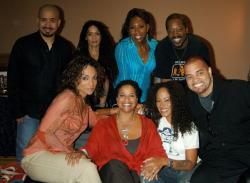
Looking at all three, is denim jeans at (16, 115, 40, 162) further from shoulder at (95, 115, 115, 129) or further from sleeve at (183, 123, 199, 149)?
sleeve at (183, 123, 199, 149)

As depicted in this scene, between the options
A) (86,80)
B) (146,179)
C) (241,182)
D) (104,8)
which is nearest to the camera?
(241,182)

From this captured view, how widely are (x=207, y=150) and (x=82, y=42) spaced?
1.74 m

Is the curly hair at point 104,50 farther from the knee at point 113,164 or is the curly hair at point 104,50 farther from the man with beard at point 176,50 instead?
the knee at point 113,164

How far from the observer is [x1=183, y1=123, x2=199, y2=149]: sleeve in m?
2.64

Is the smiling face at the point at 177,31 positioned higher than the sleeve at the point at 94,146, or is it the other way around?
the smiling face at the point at 177,31

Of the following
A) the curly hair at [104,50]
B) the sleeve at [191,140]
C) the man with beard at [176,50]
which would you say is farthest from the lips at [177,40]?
the sleeve at [191,140]

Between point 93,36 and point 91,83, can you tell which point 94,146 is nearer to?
point 91,83

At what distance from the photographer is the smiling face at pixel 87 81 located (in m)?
2.73

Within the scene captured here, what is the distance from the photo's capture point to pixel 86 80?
2.74 metres

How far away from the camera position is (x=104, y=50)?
348 centimetres

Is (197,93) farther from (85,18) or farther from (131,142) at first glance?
(85,18)

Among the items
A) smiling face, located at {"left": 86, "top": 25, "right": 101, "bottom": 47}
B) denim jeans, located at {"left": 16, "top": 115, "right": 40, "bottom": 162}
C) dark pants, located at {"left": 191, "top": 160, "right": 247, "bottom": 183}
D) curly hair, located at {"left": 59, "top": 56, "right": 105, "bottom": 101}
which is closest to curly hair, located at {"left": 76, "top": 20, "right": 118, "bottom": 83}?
smiling face, located at {"left": 86, "top": 25, "right": 101, "bottom": 47}

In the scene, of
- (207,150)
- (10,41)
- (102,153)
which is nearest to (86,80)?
(102,153)

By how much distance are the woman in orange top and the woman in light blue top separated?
0.71 metres
